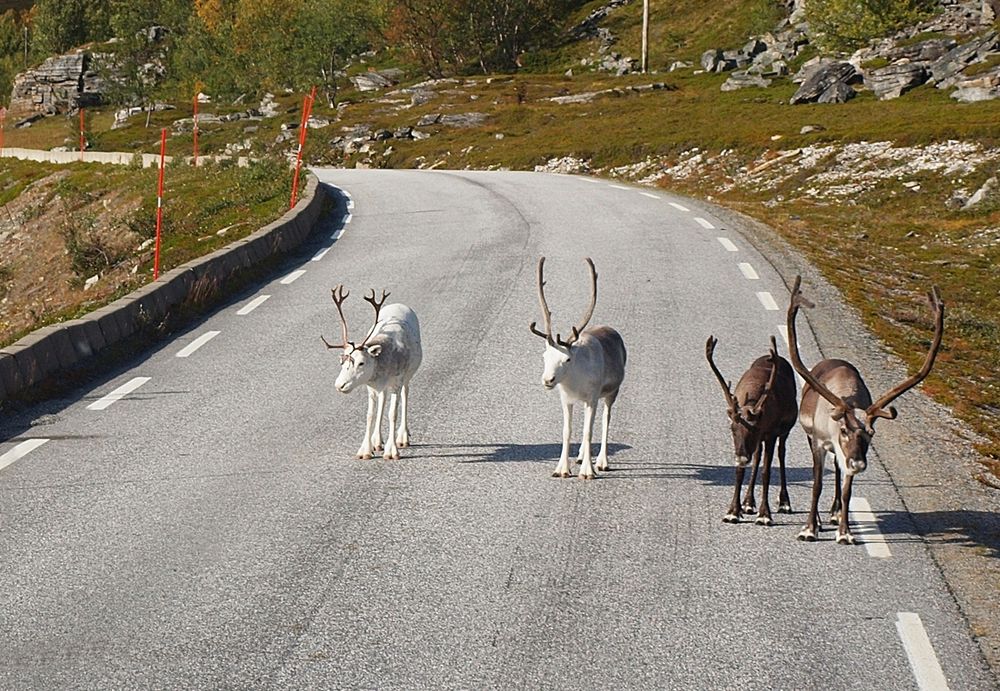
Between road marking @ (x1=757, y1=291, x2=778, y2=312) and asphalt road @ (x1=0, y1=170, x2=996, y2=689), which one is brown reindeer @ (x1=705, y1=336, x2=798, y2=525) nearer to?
asphalt road @ (x1=0, y1=170, x2=996, y2=689)

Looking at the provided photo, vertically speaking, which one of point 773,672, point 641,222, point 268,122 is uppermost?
point 773,672

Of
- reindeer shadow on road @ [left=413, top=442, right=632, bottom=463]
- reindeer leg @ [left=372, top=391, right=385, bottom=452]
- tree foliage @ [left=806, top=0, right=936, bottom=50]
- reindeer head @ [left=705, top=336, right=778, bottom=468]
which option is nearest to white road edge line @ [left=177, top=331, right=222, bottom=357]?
reindeer leg @ [left=372, top=391, right=385, bottom=452]

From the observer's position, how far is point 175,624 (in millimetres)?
6629

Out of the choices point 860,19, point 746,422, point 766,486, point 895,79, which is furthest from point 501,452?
point 860,19

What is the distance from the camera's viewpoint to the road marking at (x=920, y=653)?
6039 mm

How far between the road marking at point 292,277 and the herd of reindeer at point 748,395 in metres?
9.03

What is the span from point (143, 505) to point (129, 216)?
26423 millimetres

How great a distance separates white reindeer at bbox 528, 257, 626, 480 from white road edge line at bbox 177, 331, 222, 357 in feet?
20.8

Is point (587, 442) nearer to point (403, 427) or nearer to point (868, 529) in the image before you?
point (403, 427)

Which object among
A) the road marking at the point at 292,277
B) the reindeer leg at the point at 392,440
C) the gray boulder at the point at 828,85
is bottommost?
the gray boulder at the point at 828,85

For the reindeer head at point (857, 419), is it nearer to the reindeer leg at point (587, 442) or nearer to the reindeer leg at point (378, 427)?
the reindeer leg at point (587, 442)

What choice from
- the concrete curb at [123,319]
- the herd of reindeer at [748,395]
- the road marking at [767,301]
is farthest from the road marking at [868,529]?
the concrete curb at [123,319]

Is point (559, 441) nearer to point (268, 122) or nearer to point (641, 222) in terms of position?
point (641, 222)

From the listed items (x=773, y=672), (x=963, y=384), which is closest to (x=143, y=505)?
(x=773, y=672)
